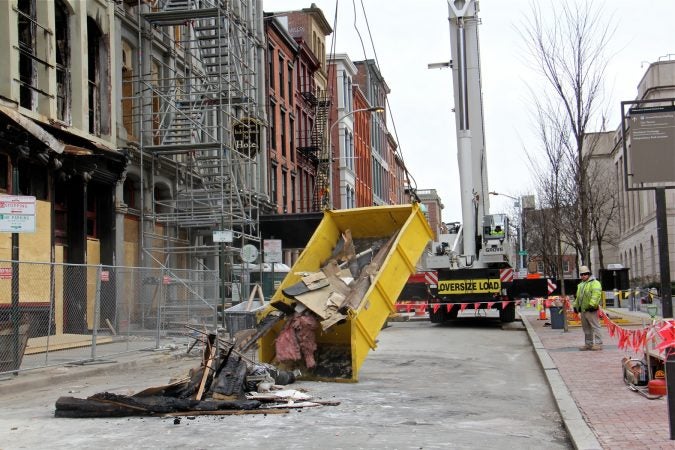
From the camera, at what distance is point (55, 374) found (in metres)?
12.6

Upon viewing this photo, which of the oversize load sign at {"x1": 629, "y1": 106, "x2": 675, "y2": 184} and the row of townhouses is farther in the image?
the row of townhouses

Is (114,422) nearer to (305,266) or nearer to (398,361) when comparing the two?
(305,266)

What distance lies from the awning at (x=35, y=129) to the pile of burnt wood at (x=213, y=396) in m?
7.29

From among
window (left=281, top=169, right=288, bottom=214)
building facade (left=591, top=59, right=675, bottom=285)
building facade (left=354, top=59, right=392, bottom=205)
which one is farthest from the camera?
building facade (left=354, top=59, right=392, bottom=205)

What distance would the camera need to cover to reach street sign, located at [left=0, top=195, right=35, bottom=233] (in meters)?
11.5

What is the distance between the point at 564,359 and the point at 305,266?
16.3ft

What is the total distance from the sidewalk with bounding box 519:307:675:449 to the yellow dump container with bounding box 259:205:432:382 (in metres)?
2.70

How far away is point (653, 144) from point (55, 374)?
9.47 metres

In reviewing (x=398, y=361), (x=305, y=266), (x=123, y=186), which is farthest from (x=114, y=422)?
(x=123, y=186)

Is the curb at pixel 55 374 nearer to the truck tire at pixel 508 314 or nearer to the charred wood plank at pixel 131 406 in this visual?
the charred wood plank at pixel 131 406

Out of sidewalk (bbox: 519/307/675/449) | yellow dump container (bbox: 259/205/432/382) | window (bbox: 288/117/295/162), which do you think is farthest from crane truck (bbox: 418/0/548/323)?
window (bbox: 288/117/295/162)

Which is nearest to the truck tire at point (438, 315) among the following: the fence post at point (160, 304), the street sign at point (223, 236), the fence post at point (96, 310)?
the street sign at point (223, 236)

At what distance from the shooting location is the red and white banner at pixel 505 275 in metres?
22.5

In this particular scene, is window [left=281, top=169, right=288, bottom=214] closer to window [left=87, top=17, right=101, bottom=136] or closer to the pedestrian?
window [left=87, top=17, right=101, bottom=136]
